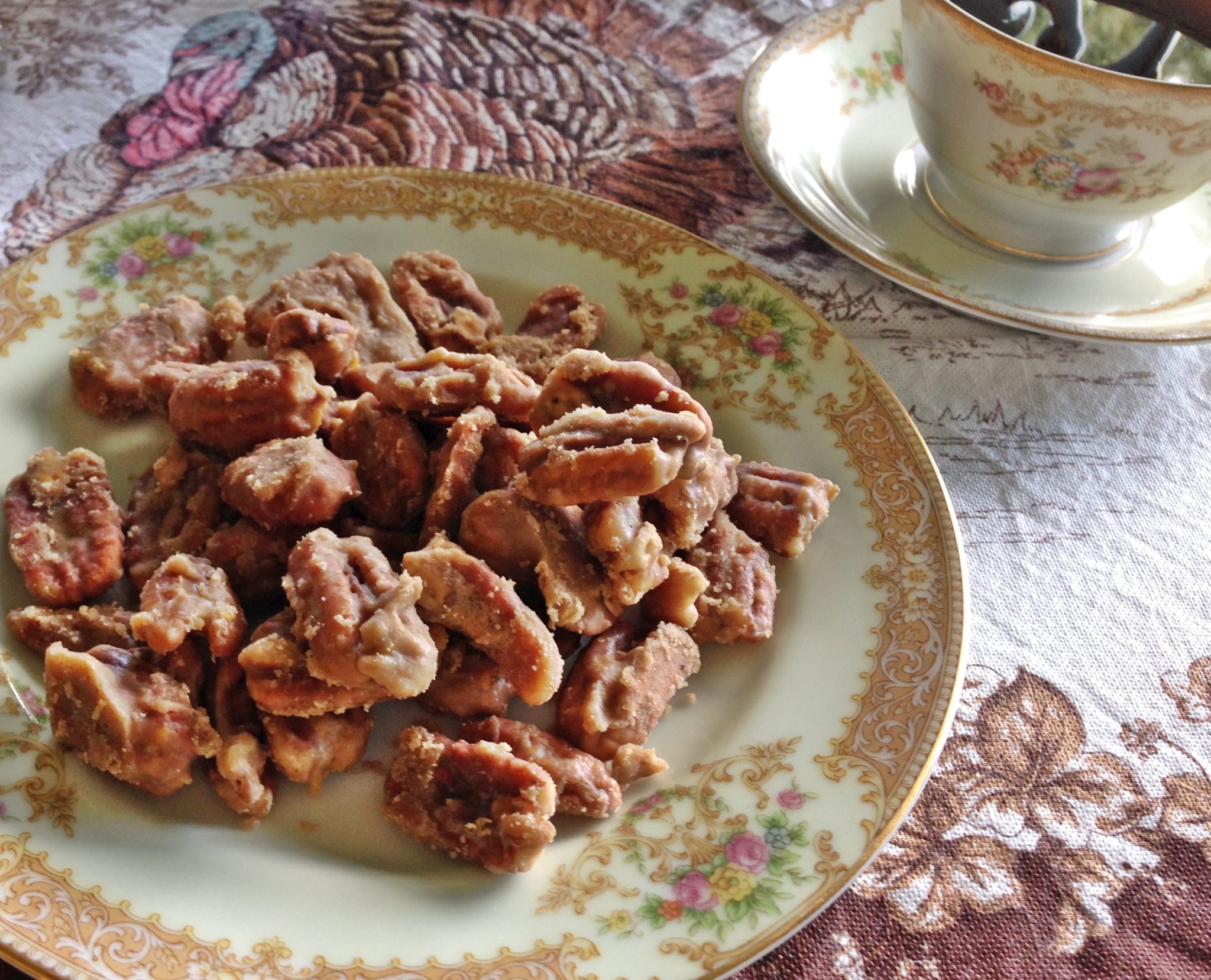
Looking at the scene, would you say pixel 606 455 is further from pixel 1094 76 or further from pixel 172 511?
pixel 1094 76

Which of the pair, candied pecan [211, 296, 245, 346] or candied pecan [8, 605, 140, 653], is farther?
candied pecan [211, 296, 245, 346]

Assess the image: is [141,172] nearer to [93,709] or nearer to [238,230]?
[238,230]

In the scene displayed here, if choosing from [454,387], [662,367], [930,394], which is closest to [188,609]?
[454,387]

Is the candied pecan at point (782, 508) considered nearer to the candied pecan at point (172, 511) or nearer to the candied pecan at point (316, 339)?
the candied pecan at point (316, 339)

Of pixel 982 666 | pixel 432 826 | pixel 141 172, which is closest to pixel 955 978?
pixel 982 666

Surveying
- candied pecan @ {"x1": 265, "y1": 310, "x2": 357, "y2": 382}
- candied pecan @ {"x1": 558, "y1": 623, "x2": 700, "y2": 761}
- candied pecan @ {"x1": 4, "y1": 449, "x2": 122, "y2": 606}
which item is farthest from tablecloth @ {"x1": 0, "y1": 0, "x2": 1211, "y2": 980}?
candied pecan @ {"x1": 265, "y1": 310, "x2": 357, "y2": 382}

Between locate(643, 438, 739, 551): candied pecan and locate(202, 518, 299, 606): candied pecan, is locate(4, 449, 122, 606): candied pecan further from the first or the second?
locate(643, 438, 739, 551): candied pecan
